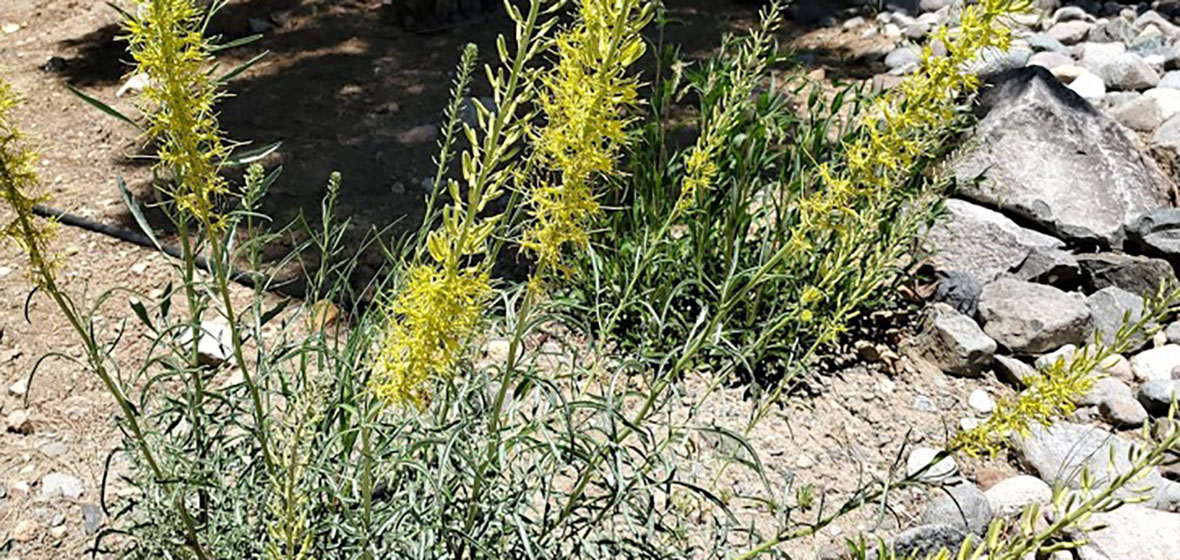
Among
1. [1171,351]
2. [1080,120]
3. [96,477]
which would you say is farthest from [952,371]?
[96,477]

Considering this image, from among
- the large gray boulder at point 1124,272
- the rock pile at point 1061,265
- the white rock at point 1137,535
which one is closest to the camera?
the white rock at point 1137,535

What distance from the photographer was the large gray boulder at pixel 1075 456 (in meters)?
3.98

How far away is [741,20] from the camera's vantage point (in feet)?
26.2

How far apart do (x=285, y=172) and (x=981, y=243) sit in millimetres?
3455

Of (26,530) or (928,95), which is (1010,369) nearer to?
(928,95)

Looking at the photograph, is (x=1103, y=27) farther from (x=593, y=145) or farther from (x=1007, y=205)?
(x=593, y=145)

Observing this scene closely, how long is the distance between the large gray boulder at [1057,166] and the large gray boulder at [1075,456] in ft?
4.68

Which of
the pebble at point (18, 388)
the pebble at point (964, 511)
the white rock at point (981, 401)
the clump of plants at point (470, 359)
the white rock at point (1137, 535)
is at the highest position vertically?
the clump of plants at point (470, 359)

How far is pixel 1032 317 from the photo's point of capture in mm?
4703

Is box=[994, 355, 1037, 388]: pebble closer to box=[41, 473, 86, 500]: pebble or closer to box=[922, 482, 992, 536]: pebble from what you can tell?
box=[922, 482, 992, 536]: pebble

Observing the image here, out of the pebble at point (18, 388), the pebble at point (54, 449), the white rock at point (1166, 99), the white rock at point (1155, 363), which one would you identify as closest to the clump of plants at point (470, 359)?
the pebble at point (54, 449)

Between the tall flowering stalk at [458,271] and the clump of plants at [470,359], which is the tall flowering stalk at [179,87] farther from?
the tall flowering stalk at [458,271]

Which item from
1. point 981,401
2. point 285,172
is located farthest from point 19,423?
point 981,401

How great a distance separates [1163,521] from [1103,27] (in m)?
4.72
